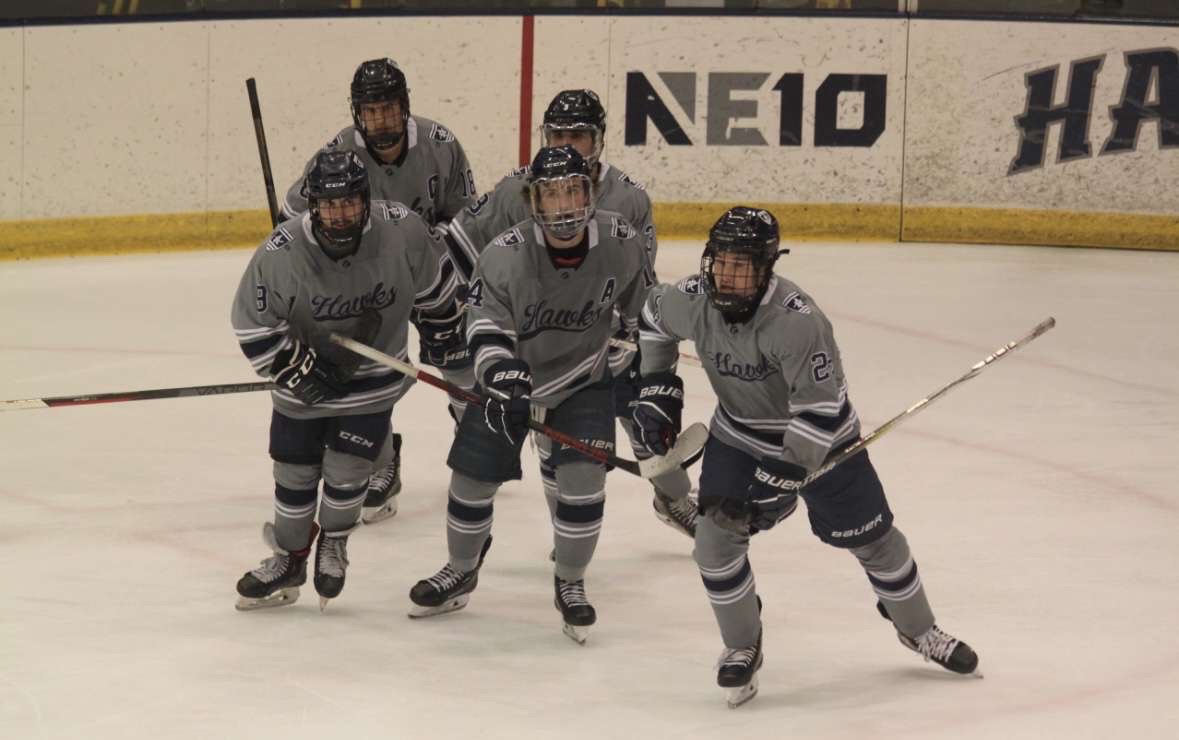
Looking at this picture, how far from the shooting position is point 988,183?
8.64 metres

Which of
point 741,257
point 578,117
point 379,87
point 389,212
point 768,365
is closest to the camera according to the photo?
point 741,257

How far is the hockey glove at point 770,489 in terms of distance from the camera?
3553 millimetres

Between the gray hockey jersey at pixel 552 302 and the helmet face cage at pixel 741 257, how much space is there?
0.54m

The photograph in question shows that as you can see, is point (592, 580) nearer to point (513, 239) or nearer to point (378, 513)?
point (378, 513)

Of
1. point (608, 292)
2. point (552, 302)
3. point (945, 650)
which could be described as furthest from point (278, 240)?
point (945, 650)

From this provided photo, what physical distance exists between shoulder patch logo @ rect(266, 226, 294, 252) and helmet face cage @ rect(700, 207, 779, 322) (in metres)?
1.00

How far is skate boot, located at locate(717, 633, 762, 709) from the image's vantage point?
374 cm

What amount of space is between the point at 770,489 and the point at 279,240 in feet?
4.13

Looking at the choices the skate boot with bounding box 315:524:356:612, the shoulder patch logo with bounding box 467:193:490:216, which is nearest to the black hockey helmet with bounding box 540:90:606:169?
the shoulder patch logo with bounding box 467:193:490:216

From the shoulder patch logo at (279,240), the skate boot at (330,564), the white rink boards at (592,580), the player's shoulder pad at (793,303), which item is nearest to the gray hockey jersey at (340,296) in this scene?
the shoulder patch logo at (279,240)

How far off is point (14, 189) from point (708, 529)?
522cm

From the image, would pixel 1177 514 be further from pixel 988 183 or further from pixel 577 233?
pixel 988 183

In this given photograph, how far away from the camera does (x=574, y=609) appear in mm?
4133

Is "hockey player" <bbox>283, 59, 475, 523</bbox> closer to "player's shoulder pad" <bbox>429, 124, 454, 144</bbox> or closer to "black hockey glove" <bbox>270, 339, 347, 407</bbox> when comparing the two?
"player's shoulder pad" <bbox>429, 124, 454, 144</bbox>
